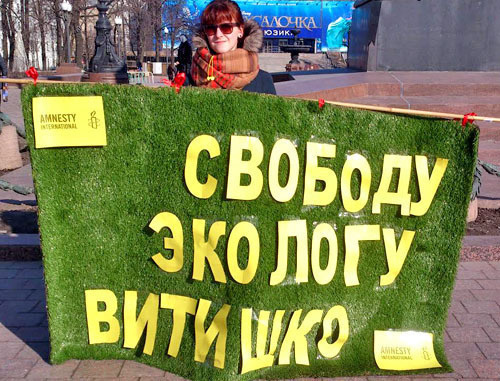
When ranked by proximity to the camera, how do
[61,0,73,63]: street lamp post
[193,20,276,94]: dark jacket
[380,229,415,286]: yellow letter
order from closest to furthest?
1. [380,229,415,286]: yellow letter
2. [193,20,276,94]: dark jacket
3. [61,0,73,63]: street lamp post

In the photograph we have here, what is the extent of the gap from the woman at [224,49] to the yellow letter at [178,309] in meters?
1.21

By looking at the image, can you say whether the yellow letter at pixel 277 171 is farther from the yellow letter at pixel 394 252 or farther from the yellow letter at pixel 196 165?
the yellow letter at pixel 394 252

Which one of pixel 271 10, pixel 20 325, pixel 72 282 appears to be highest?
pixel 271 10

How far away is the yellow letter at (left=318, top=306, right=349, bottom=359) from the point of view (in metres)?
3.06

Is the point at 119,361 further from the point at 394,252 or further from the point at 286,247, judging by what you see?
the point at 394,252

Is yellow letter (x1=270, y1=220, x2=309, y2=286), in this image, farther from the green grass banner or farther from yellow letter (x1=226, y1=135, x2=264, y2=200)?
yellow letter (x1=226, y1=135, x2=264, y2=200)

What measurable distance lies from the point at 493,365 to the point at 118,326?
2.12 meters

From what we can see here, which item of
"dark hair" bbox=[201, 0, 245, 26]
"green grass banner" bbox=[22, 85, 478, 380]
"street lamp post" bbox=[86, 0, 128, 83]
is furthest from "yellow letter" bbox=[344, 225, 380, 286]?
"street lamp post" bbox=[86, 0, 128, 83]

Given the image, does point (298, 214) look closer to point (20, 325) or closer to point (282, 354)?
point (282, 354)

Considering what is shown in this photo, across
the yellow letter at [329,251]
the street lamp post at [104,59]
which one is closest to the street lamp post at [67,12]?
the street lamp post at [104,59]

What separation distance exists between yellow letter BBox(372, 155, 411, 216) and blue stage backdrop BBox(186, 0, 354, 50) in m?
69.3

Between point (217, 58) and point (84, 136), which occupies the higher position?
point (217, 58)

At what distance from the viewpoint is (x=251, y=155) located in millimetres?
2846

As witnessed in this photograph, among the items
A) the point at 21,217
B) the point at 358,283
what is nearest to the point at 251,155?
the point at 358,283
